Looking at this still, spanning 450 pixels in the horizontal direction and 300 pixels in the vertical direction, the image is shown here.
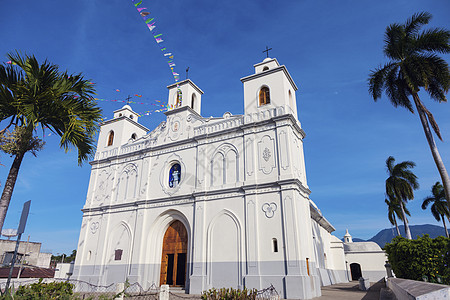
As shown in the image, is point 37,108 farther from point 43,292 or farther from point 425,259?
point 425,259

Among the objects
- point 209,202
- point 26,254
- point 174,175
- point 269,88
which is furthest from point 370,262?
point 26,254

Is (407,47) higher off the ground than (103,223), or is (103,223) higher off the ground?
(407,47)

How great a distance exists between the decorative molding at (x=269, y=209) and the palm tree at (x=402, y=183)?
2054 centimetres

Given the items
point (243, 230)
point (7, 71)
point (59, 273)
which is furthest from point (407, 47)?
point (59, 273)

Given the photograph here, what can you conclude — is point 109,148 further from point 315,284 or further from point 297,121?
point 315,284

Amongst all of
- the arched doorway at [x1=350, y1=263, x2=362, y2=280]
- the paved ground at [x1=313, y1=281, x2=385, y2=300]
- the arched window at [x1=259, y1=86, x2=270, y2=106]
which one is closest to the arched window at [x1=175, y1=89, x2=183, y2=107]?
the arched window at [x1=259, y1=86, x2=270, y2=106]

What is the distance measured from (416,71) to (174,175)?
16581mm

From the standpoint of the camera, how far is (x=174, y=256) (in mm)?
19578

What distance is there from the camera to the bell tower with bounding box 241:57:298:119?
19.1 metres

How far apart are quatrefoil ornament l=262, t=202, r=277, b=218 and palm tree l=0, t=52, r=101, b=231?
1065 centimetres

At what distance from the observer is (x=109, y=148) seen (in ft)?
84.4

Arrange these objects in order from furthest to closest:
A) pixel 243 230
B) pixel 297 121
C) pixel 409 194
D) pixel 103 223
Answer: pixel 409 194
pixel 103 223
pixel 297 121
pixel 243 230

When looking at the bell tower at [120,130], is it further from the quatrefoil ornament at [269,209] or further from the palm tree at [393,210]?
the palm tree at [393,210]

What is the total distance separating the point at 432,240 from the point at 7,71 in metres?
18.5
